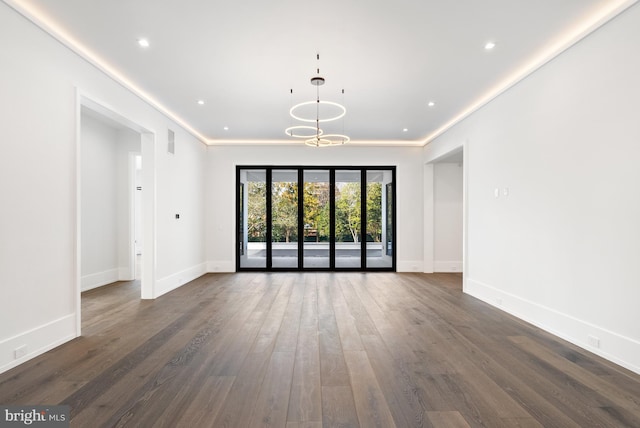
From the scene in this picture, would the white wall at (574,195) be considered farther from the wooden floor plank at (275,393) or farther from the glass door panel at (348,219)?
the glass door panel at (348,219)

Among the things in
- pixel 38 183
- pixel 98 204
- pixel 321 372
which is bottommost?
pixel 321 372

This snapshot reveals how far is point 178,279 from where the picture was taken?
6.41 m

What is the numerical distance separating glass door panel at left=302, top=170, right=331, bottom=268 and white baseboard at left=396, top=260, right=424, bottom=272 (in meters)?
1.75

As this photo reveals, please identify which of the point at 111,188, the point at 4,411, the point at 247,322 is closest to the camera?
the point at 4,411

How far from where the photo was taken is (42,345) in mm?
3182

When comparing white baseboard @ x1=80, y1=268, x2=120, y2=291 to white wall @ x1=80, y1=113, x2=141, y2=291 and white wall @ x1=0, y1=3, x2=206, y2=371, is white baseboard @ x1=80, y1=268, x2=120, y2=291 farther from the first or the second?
white wall @ x1=0, y1=3, x2=206, y2=371

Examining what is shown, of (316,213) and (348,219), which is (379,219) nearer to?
(348,219)

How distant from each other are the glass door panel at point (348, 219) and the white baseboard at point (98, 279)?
4889 millimetres

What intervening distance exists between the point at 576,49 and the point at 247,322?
189 inches

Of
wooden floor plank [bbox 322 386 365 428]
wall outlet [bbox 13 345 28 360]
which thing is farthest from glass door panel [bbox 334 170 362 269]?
wall outlet [bbox 13 345 28 360]

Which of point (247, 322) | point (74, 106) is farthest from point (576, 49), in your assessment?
point (74, 106)

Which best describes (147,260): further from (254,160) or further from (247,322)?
(254,160)

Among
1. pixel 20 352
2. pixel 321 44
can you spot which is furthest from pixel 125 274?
pixel 321 44

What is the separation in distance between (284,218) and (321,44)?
202 inches
